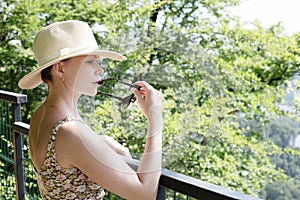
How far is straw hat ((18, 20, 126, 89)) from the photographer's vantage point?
1079 millimetres

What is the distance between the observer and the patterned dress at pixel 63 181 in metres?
1.05

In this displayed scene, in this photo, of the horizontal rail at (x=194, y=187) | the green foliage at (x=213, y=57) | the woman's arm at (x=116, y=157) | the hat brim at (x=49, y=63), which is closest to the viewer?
the horizontal rail at (x=194, y=187)

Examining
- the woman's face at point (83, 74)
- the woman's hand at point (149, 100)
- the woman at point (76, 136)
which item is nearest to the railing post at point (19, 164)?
the woman at point (76, 136)

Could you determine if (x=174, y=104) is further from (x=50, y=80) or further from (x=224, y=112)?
(x=224, y=112)

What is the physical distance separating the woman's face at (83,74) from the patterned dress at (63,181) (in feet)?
0.29

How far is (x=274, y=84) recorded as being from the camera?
5.92 m

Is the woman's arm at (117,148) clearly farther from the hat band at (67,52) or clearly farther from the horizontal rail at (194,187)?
the hat band at (67,52)

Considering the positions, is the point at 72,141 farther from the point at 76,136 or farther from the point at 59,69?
the point at 59,69

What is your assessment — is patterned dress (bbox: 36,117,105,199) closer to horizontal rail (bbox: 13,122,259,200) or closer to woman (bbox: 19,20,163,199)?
woman (bbox: 19,20,163,199)

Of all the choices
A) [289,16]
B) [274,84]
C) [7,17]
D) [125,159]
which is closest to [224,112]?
[274,84]

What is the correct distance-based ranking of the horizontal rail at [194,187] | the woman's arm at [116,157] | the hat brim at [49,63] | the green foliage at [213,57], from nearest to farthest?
the horizontal rail at [194,187] → the woman's arm at [116,157] → the hat brim at [49,63] → the green foliage at [213,57]

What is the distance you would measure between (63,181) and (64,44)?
1.08 feet

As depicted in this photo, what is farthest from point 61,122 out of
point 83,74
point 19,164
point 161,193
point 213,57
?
point 213,57

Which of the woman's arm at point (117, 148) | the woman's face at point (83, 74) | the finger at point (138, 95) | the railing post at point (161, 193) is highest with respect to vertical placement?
the woman's face at point (83, 74)
